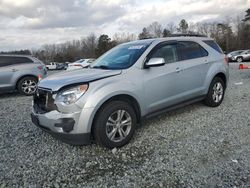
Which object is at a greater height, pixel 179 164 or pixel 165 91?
pixel 165 91

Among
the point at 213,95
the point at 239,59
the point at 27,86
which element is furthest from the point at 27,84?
the point at 239,59

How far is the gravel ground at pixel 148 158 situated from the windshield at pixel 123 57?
129 cm

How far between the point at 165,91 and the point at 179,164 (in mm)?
1498

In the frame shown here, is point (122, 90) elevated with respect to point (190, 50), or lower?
lower

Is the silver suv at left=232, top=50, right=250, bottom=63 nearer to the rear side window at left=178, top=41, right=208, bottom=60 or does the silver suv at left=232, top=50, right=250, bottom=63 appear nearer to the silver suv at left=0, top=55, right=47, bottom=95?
the silver suv at left=0, top=55, right=47, bottom=95

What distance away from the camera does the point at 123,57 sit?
4.43m

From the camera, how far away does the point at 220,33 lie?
5916 centimetres

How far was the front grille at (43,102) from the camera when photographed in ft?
11.5

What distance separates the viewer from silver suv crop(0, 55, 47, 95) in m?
8.42

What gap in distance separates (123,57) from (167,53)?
2.83 feet

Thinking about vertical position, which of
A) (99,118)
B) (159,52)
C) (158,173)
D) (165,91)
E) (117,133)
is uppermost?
(159,52)

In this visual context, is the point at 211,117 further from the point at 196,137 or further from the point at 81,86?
the point at 81,86

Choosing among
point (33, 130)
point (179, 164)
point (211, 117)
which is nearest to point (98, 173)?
point (179, 164)

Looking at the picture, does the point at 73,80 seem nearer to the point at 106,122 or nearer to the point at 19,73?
the point at 106,122
